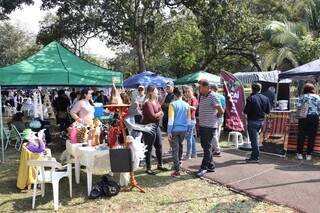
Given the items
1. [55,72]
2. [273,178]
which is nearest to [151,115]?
[273,178]

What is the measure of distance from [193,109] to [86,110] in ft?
7.81

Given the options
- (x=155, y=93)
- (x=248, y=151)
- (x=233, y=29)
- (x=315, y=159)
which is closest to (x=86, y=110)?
(x=155, y=93)

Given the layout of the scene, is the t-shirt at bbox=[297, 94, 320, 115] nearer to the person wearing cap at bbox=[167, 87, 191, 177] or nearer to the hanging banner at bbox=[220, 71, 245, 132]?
the person wearing cap at bbox=[167, 87, 191, 177]

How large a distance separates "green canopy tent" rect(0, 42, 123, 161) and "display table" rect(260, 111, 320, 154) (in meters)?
3.97

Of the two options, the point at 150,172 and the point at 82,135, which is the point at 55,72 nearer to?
the point at 82,135

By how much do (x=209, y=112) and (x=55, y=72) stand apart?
13.8ft

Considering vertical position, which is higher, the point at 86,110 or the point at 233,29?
the point at 233,29

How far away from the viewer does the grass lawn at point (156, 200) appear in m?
6.18

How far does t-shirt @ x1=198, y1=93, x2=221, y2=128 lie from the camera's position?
766 cm

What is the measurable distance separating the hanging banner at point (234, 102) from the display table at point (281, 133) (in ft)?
4.98

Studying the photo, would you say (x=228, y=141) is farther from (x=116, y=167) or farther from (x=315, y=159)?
(x=116, y=167)

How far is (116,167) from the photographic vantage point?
666 cm

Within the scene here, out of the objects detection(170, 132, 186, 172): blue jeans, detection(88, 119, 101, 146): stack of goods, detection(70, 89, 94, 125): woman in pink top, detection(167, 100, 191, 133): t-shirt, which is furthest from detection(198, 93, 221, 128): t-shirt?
detection(70, 89, 94, 125): woman in pink top

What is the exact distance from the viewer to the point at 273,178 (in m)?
7.55
